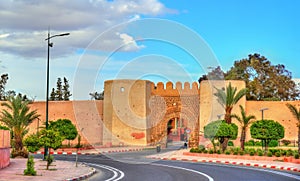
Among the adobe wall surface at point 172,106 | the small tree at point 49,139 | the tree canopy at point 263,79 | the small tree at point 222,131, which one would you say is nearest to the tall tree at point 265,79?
the tree canopy at point 263,79

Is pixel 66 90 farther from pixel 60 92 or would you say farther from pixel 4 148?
Result: pixel 4 148

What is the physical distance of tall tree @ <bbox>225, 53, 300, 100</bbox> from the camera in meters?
51.1

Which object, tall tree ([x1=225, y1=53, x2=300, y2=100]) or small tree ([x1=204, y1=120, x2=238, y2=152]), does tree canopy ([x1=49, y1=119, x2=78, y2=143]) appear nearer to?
small tree ([x1=204, y1=120, x2=238, y2=152])

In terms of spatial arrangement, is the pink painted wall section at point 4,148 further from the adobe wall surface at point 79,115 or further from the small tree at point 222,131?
the adobe wall surface at point 79,115

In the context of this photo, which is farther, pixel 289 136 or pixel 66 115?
pixel 66 115

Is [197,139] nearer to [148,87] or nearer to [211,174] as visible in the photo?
[148,87]

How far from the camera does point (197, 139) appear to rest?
39219mm

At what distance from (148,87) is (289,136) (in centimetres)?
1271

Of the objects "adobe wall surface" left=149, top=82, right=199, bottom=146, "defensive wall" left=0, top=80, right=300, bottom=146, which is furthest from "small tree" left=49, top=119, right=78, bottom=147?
"adobe wall surface" left=149, top=82, right=199, bottom=146

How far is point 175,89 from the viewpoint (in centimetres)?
4084

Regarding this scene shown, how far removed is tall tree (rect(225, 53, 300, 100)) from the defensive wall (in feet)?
41.6

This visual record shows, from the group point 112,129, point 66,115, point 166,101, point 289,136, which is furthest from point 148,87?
point 289,136

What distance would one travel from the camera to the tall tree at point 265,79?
51131 millimetres

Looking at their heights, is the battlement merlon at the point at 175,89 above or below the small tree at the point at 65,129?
above
